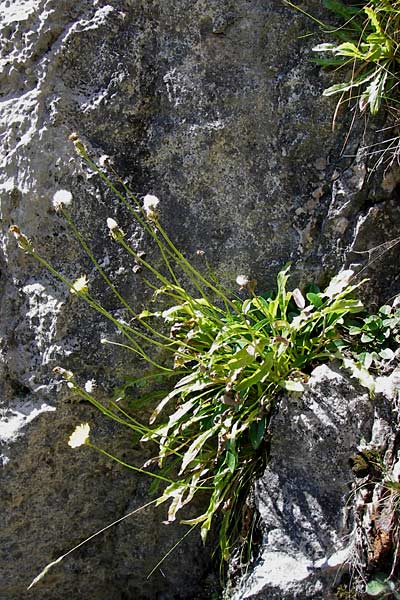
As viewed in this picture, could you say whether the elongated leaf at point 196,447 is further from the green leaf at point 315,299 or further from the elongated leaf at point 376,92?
the elongated leaf at point 376,92

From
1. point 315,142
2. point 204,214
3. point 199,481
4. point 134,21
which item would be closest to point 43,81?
point 134,21

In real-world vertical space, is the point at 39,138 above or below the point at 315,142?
above

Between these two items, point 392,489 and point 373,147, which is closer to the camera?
point 392,489

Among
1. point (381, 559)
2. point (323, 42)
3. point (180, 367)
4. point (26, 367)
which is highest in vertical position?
point (323, 42)

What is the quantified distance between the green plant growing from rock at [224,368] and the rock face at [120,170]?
0.16 m

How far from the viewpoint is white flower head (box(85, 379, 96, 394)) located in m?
3.06

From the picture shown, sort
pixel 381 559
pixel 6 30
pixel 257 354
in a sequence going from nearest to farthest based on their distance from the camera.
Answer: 1. pixel 381 559
2. pixel 257 354
3. pixel 6 30

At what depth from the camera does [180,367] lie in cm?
325

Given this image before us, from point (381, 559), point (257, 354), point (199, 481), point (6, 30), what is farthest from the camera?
point (6, 30)

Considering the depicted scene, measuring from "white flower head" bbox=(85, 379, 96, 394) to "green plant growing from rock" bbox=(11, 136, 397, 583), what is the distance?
0.01m

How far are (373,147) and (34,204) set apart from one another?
4.78 ft

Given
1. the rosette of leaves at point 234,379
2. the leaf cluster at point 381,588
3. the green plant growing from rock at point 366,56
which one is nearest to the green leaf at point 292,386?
the rosette of leaves at point 234,379

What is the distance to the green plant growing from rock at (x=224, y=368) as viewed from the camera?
2.96 m

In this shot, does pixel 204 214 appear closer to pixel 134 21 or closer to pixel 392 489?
pixel 134 21
